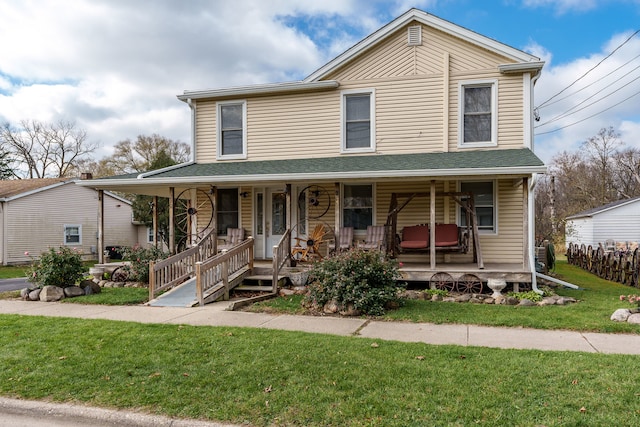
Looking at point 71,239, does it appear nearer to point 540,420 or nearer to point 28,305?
point 28,305

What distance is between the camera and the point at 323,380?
4180 millimetres

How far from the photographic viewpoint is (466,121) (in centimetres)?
1118

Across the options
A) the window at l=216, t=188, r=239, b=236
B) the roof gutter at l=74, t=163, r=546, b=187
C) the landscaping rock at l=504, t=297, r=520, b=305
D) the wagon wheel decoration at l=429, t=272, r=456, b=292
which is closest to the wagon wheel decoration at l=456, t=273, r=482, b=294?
the wagon wheel decoration at l=429, t=272, r=456, b=292

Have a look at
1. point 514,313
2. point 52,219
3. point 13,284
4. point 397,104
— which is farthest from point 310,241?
point 52,219

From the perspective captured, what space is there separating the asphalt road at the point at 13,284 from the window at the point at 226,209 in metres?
5.84

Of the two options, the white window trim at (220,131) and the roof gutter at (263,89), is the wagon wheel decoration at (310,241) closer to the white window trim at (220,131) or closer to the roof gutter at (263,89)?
the white window trim at (220,131)

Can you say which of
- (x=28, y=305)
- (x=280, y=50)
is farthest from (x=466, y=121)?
(x=28, y=305)

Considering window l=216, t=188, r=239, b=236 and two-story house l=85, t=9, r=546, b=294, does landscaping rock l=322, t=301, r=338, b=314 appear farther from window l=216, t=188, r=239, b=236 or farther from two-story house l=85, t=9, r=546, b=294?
window l=216, t=188, r=239, b=236

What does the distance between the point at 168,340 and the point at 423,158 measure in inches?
283

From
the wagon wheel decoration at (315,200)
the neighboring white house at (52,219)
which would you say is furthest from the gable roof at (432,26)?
the neighboring white house at (52,219)

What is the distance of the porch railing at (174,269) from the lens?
9117 mm

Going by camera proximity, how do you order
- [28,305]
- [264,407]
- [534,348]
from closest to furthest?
[264,407], [534,348], [28,305]

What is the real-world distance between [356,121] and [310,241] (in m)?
3.65

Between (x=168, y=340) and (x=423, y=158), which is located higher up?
(x=423, y=158)
